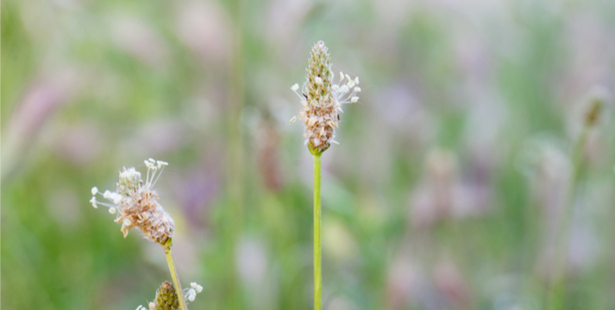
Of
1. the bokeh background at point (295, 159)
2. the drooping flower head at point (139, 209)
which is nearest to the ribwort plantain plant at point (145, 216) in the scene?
the drooping flower head at point (139, 209)

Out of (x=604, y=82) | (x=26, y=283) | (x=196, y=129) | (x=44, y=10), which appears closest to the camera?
(x=26, y=283)

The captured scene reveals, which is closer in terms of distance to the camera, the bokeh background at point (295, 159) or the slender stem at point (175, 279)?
the slender stem at point (175, 279)

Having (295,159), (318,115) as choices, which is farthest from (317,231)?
(295,159)

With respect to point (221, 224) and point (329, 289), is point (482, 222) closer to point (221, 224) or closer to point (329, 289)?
point (329, 289)

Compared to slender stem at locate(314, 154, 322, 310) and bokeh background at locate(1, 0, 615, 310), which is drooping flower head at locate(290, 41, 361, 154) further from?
bokeh background at locate(1, 0, 615, 310)

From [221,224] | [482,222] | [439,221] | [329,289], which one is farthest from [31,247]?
[482,222]

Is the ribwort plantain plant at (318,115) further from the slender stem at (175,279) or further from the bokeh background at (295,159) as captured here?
the bokeh background at (295,159)

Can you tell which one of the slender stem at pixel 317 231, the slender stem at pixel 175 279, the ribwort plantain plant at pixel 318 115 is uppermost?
the ribwort plantain plant at pixel 318 115
